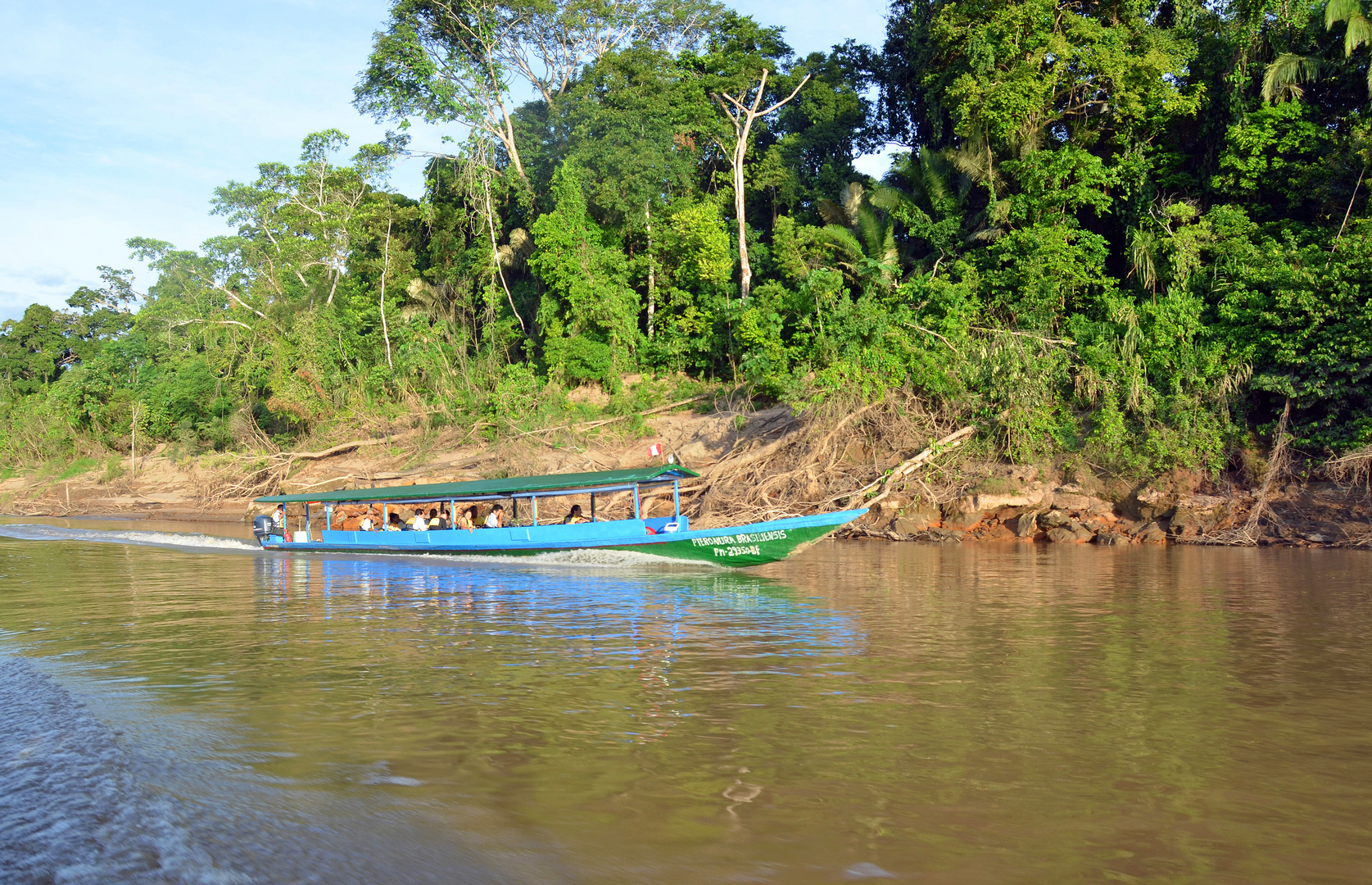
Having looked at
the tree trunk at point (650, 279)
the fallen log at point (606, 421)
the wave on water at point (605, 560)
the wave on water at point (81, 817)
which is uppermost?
the tree trunk at point (650, 279)

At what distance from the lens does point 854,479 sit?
70.2 feet

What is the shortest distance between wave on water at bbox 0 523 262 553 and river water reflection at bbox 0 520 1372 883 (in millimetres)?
10193

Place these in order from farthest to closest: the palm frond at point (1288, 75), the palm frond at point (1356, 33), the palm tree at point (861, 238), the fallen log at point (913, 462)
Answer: the palm tree at point (861, 238) < the fallen log at point (913, 462) < the palm frond at point (1288, 75) < the palm frond at point (1356, 33)

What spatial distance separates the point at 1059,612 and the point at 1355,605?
353 cm

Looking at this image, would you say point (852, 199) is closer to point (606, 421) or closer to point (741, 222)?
point (741, 222)

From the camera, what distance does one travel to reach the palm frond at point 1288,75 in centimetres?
1922

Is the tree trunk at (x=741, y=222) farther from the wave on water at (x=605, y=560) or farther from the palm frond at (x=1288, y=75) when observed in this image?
the palm frond at (x=1288, y=75)

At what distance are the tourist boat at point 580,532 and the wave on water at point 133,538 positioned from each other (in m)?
1.77

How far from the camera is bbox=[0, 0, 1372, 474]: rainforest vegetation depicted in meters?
19.4

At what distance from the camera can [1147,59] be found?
20797 mm

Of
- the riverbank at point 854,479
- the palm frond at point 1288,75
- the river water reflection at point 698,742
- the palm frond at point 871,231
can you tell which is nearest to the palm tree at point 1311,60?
the palm frond at point 1288,75

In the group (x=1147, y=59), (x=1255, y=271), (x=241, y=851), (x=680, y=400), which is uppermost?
(x=1147, y=59)

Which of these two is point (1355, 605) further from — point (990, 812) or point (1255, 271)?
point (1255, 271)

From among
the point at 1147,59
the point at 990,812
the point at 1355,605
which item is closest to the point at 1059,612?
the point at 1355,605
